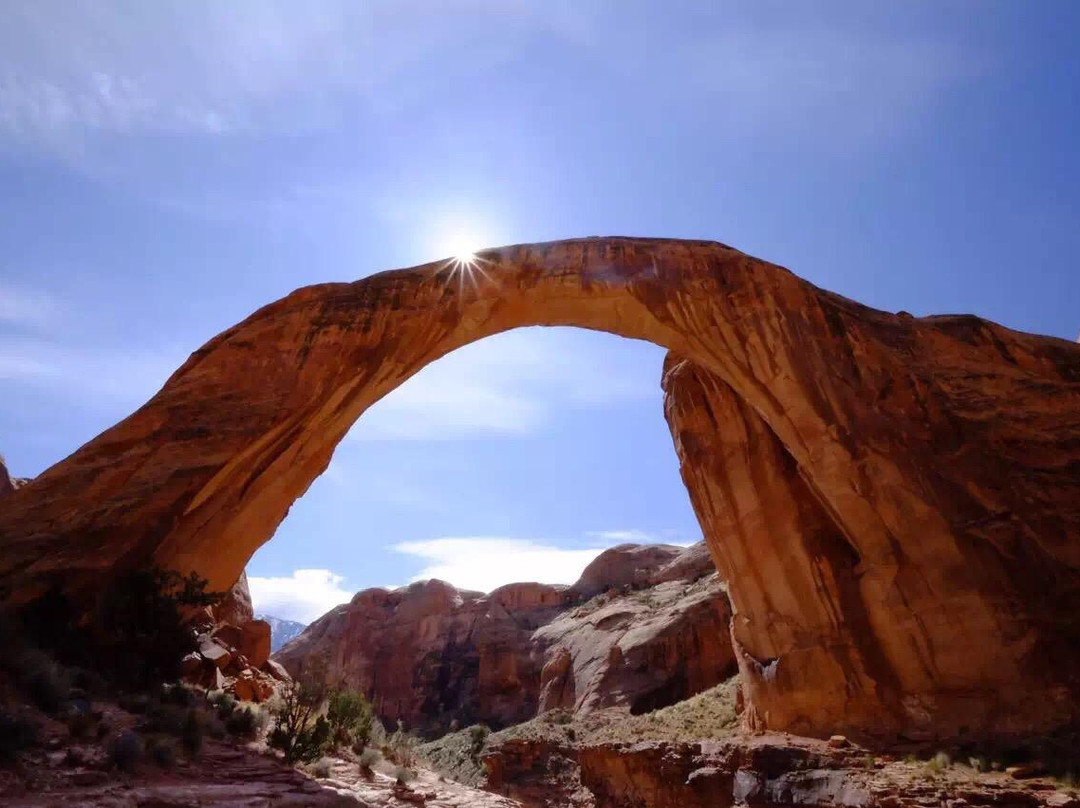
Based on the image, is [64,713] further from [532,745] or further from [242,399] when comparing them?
[532,745]

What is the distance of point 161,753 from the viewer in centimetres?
651

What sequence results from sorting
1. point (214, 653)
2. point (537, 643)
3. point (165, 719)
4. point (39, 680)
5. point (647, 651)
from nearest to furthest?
point (39, 680) < point (165, 719) < point (214, 653) < point (647, 651) < point (537, 643)

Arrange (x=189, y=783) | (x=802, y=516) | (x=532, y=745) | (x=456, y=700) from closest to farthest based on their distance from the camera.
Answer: (x=189, y=783) → (x=802, y=516) → (x=532, y=745) → (x=456, y=700)

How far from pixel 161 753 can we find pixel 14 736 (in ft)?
3.96

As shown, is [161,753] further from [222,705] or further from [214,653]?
[214,653]

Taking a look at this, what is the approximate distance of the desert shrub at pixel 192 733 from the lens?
715cm

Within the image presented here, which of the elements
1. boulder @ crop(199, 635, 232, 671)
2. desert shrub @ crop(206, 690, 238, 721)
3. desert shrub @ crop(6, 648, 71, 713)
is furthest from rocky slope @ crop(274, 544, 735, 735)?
desert shrub @ crop(6, 648, 71, 713)

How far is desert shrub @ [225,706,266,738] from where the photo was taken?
867 cm

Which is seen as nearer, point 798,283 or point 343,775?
point 343,775

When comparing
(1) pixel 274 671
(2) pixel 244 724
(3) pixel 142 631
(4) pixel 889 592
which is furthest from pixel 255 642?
(4) pixel 889 592

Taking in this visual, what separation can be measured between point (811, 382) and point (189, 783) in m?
12.4

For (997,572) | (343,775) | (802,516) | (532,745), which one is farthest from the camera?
(532,745)

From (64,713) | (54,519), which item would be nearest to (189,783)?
(64,713)

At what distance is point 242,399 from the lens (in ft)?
43.6
